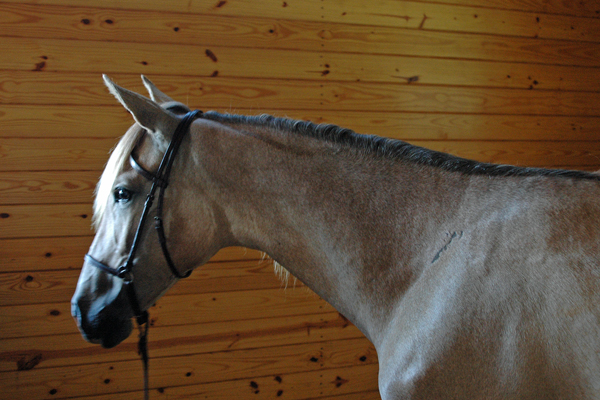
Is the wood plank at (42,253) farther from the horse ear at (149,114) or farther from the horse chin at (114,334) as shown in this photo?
the horse ear at (149,114)

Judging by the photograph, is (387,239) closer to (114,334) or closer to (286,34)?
(114,334)

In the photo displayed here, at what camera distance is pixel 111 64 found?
5.54 feet

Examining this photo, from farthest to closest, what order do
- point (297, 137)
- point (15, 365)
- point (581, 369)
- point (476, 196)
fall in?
1. point (15, 365)
2. point (297, 137)
3. point (476, 196)
4. point (581, 369)

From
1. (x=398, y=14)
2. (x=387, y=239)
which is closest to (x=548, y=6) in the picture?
(x=398, y=14)

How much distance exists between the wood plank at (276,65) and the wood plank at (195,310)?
107 cm

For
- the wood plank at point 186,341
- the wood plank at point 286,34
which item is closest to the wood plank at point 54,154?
the wood plank at point 286,34

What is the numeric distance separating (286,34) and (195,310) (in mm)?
1437

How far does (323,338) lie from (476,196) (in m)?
1.46

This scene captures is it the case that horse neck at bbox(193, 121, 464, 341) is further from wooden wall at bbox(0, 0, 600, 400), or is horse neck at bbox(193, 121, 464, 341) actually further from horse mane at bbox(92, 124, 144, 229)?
wooden wall at bbox(0, 0, 600, 400)

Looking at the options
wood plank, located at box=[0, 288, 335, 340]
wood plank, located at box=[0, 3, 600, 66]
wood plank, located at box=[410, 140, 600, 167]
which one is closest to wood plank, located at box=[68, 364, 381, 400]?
wood plank, located at box=[0, 288, 335, 340]

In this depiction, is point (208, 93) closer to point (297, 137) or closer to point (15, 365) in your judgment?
point (297, 137)

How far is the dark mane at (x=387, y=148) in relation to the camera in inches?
31.0

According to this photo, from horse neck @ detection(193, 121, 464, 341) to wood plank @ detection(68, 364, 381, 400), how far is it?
1.25 metres

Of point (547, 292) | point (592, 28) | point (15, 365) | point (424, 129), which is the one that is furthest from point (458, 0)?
point (15, 365)
